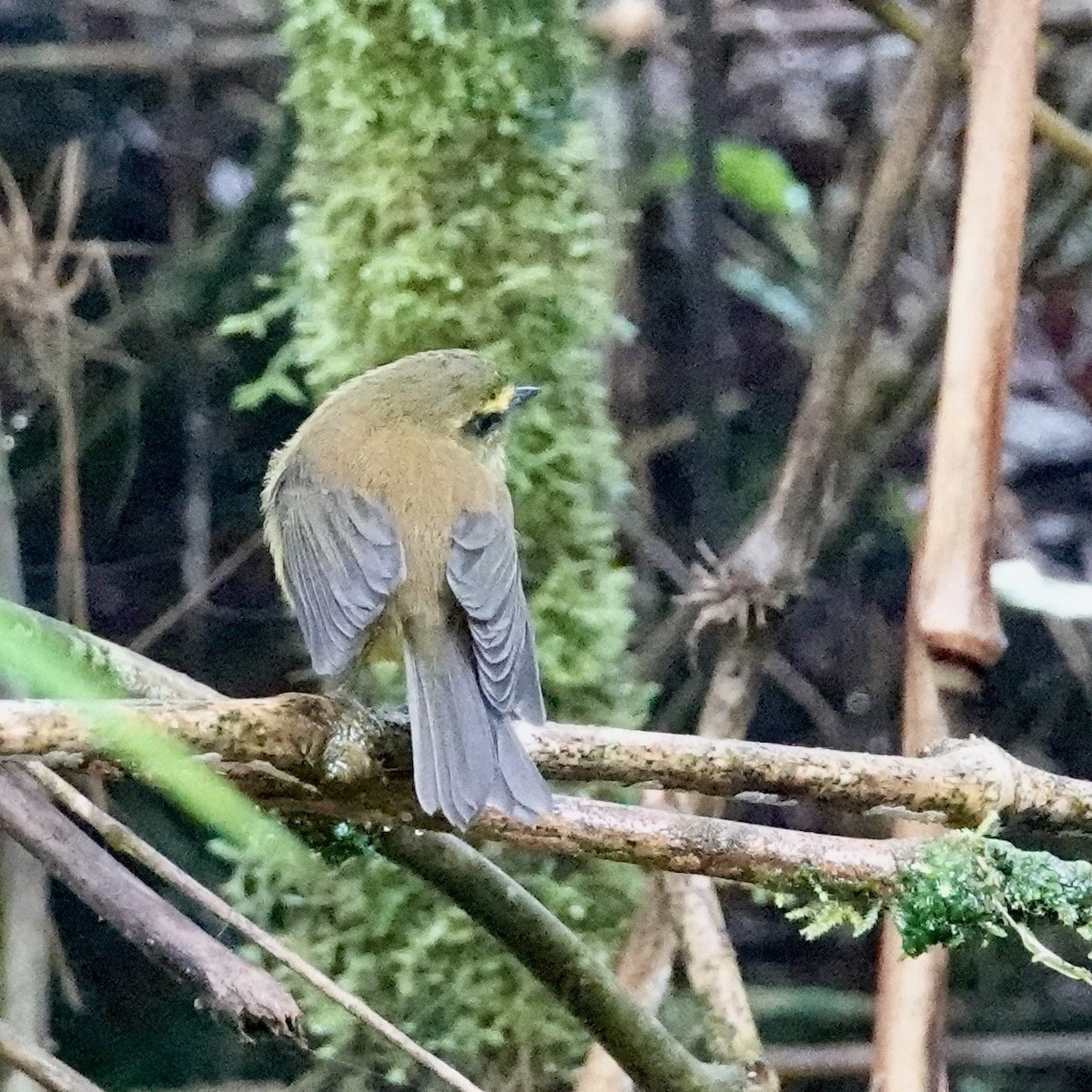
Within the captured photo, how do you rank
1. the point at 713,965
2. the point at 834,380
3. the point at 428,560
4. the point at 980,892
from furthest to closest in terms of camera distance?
the point at 834,380 < the point at 713,965 < the point at 428,560 < the point at 980,892

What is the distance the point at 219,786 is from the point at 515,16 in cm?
147

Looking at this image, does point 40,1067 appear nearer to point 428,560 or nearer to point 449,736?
point 449,736

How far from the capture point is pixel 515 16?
6.29ft

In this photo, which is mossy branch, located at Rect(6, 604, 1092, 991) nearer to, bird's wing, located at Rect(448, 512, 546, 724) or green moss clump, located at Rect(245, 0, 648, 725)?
bird's wing, located at Rect(448, 512, 546, 724)

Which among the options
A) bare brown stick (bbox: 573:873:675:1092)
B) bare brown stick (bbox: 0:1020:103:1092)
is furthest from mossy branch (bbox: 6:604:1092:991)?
bare brown stick (bbox: 573:873:675:1092)

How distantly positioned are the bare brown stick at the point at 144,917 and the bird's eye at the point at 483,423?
64cm

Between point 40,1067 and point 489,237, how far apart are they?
1130 millimetres

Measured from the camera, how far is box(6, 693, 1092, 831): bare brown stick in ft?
3.42

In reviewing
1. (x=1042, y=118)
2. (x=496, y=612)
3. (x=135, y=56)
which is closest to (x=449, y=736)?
(x=496, y=612)

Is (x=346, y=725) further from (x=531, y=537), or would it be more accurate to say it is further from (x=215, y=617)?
(x=215, y=617)

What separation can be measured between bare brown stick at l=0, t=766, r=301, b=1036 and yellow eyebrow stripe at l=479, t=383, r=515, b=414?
66 cm

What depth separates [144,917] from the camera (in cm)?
121

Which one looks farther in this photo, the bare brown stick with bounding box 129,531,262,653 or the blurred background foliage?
the bare brown stick with bounding box 129,531,262,653

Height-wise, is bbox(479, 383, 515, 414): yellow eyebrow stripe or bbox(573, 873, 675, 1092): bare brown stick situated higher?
bbox(479, 383, 515, 414): yellow eyebrow stripe
